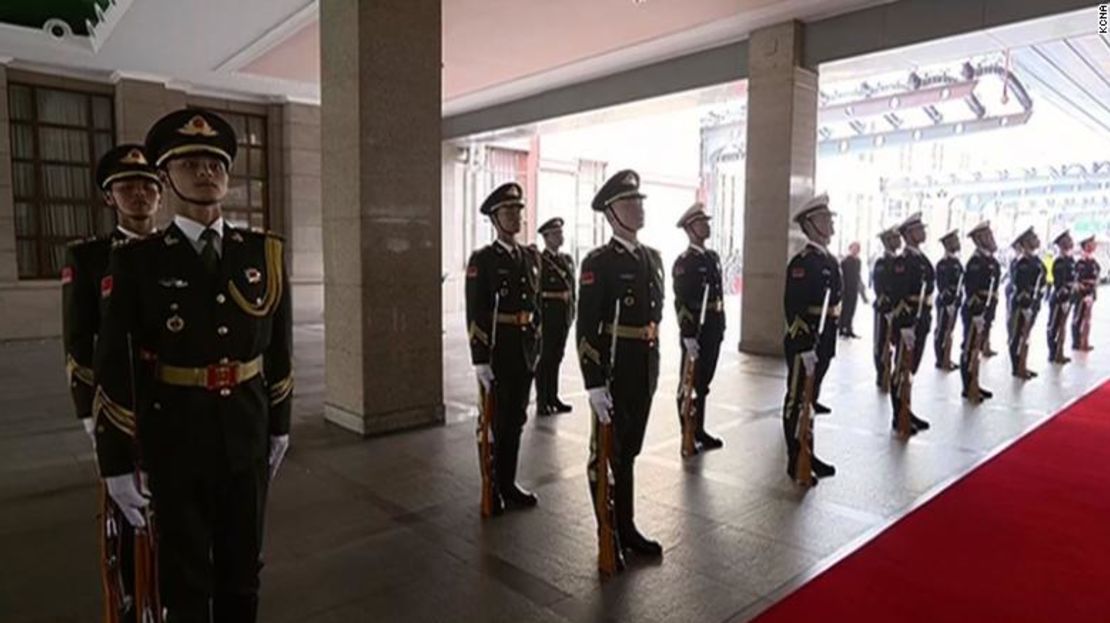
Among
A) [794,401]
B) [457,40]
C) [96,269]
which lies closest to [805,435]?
[794,401]

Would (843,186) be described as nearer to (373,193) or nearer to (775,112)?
(775,112)

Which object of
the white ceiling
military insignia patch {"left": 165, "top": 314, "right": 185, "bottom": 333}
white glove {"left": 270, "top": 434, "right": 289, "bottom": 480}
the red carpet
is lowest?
the red carpet

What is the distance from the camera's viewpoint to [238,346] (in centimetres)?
214

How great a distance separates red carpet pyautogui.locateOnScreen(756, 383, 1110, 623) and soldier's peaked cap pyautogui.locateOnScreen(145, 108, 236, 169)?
260cm

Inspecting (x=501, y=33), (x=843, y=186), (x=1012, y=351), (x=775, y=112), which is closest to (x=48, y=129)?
(x=501, y=33)

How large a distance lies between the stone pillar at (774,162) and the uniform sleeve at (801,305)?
4.94 metres

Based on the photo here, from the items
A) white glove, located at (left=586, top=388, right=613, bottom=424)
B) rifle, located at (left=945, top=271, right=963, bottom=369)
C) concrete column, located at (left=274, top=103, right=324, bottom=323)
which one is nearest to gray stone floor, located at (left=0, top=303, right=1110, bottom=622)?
white glove, located at (left=586, top=388, right=613, bottom=424)

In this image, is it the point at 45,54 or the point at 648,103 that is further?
the point at 648,103

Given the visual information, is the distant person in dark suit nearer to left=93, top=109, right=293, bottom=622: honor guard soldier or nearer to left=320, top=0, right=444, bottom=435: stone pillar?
left=320, top=0, right=444, bottom=435: stone pillar

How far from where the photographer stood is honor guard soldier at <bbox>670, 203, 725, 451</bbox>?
535 centimetres

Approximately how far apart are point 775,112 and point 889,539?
698 cm

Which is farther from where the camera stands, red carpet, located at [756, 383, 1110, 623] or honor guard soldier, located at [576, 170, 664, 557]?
honor guard soldier, located at [576, 170, 664, 557]

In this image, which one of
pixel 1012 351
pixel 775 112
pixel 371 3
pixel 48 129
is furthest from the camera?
pixel 48 129

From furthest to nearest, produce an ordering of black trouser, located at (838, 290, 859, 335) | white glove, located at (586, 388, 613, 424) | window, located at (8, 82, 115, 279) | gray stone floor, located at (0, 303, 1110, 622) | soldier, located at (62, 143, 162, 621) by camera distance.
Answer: black trouser, located at (838, 290, 859, 335)
window, located at (8, 82, 115, 279)
white glove, located at (586, 388, 613, 424)
gray stone floor, located at (0, 303, 1110, 622)
soldier, located at (62, 143, 162, 621)
